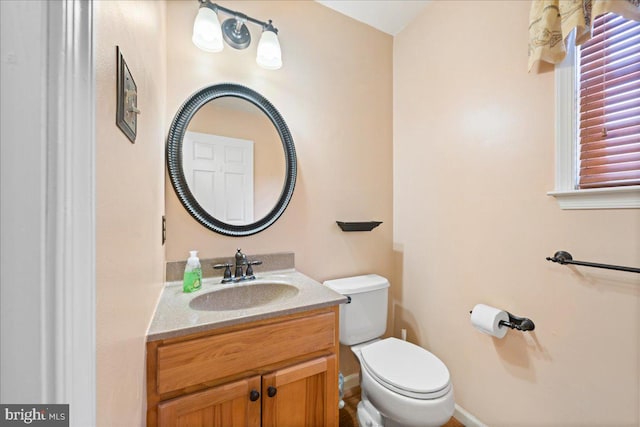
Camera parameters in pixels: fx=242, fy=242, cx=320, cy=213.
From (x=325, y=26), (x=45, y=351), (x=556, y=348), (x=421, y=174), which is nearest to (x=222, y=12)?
(x=325, y=26)

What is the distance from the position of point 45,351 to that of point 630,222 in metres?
1.51

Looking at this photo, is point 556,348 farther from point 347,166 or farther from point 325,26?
point 325,26

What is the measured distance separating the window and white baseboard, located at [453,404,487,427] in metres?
1.20

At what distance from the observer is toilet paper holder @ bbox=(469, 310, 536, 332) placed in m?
1.09

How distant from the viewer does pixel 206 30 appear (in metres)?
1.17

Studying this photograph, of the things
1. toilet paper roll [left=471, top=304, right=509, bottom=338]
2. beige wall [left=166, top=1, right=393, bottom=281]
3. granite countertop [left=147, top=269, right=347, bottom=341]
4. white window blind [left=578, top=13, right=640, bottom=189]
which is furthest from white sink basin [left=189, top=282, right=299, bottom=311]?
white window blind [left=578, top=13, right=640, bottom=189]

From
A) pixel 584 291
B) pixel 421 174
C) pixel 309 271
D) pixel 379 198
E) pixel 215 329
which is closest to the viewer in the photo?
pixel 215 329

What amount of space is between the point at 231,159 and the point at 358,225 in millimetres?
888

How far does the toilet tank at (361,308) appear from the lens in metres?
1.41

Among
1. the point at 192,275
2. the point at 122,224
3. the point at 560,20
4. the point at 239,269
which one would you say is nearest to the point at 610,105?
the point at 560,20

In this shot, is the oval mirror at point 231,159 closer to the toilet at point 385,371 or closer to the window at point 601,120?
the toilet at point 385,371

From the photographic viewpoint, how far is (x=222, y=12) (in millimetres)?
1280

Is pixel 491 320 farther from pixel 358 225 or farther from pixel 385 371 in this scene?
pixel 358 225

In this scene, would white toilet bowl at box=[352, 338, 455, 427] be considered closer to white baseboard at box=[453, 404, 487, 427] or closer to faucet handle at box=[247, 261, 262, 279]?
white baseboard at box=[453, 404, 487, 427]
